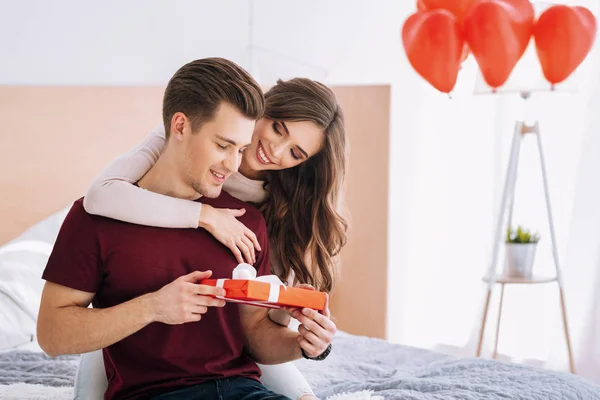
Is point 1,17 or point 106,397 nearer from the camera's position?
point 106,397

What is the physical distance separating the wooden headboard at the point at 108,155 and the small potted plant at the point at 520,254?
53cm

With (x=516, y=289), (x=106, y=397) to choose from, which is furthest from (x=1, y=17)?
(x=516, y=289)

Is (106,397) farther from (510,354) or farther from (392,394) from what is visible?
(510,354)

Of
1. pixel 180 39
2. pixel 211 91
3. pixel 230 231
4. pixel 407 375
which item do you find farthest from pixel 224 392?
pixel 180 39

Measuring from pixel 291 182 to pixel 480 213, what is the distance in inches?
76.6

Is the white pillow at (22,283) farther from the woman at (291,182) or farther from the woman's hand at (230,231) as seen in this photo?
the woman's hand at (230,231)

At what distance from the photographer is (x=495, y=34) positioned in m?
2.29

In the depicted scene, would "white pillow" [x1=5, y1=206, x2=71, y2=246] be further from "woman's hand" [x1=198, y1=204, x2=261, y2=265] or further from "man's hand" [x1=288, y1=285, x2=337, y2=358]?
"man's hand" [x1=288, y1=285, x2=337, y2=358]

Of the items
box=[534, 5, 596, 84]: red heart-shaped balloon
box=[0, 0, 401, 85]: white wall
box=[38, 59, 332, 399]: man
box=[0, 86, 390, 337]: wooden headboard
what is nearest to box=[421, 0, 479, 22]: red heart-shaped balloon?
box=[534, 5, 596, 84]: red heart-shaped balloon

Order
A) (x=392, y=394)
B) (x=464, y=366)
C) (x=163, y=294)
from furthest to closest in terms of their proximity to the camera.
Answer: (x=464, y=366) → (x=392, y=394) → (x=163, y=294)

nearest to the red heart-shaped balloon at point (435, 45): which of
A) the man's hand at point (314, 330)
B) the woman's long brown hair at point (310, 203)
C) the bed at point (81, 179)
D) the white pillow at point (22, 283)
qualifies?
the woman's long brown hair at point (310, 203)

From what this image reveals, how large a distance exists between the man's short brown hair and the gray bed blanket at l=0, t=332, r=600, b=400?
765 mm

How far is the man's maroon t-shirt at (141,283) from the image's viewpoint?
4.50 feet

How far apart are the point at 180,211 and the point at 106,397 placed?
387 millimetres
